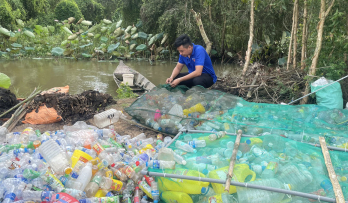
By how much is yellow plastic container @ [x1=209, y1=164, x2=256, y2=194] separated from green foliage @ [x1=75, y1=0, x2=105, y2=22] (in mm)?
30878

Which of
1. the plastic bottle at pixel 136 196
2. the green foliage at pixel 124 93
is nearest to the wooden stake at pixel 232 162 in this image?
the plastic bottle at pixel 136 196

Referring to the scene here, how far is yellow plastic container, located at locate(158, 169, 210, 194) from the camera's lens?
75.8 inches

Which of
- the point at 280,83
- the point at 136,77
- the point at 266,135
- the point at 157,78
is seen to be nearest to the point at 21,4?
the point at 157,78

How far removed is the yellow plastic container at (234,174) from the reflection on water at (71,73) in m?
6.22

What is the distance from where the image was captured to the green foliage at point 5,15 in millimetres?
17531

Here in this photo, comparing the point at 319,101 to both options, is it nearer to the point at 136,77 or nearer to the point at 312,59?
the point at 312,59

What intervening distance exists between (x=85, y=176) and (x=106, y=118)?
189cm

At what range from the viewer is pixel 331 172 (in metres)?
1.85

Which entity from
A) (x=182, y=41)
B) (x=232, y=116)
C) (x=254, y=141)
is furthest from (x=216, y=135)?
(x=182, y=41)

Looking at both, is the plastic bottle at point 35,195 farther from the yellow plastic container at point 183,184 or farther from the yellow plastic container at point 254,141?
the yellow plastic container at point 254,141

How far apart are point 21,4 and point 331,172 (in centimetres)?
2549

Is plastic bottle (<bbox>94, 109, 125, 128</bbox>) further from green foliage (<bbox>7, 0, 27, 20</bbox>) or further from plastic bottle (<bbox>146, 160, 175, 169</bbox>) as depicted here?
green foliage (<bbox>7, 0, 27, 20</bbox>)

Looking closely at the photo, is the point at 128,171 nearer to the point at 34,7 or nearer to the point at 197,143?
the point at 197,143

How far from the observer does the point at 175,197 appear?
2.02 m
